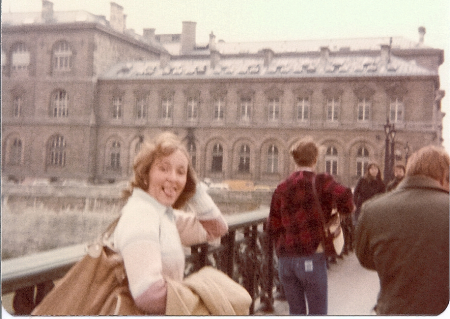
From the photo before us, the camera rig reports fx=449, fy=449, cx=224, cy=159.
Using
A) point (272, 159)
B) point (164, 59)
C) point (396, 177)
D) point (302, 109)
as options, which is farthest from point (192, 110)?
point (396, 177)

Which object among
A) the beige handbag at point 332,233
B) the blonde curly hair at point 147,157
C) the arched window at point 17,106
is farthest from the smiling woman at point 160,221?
the arched window at point 17,106

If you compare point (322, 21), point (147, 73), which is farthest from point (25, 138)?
point (322, 21)

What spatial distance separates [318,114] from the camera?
3.52 m

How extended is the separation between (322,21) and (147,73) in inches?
56.5

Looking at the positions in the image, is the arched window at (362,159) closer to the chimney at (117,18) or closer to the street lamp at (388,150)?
the street lamp at (388,150)

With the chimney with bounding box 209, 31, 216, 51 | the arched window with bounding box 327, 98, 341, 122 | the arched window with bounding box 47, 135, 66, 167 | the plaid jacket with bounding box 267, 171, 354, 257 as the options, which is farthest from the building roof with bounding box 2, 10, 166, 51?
the plaid jacket with bounding box 267, 171, 354, 257

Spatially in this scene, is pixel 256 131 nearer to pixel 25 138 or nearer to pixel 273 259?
pixel 273 259

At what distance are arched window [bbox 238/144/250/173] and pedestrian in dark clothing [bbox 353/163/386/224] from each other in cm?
94

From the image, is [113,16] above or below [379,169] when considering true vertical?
above

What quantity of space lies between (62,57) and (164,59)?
0.80 m

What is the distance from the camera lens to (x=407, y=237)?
6.13ft

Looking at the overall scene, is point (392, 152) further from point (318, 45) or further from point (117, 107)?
point (117, 107)

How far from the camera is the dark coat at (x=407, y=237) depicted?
72.7 inches

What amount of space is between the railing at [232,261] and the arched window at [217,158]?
1.50 ft
